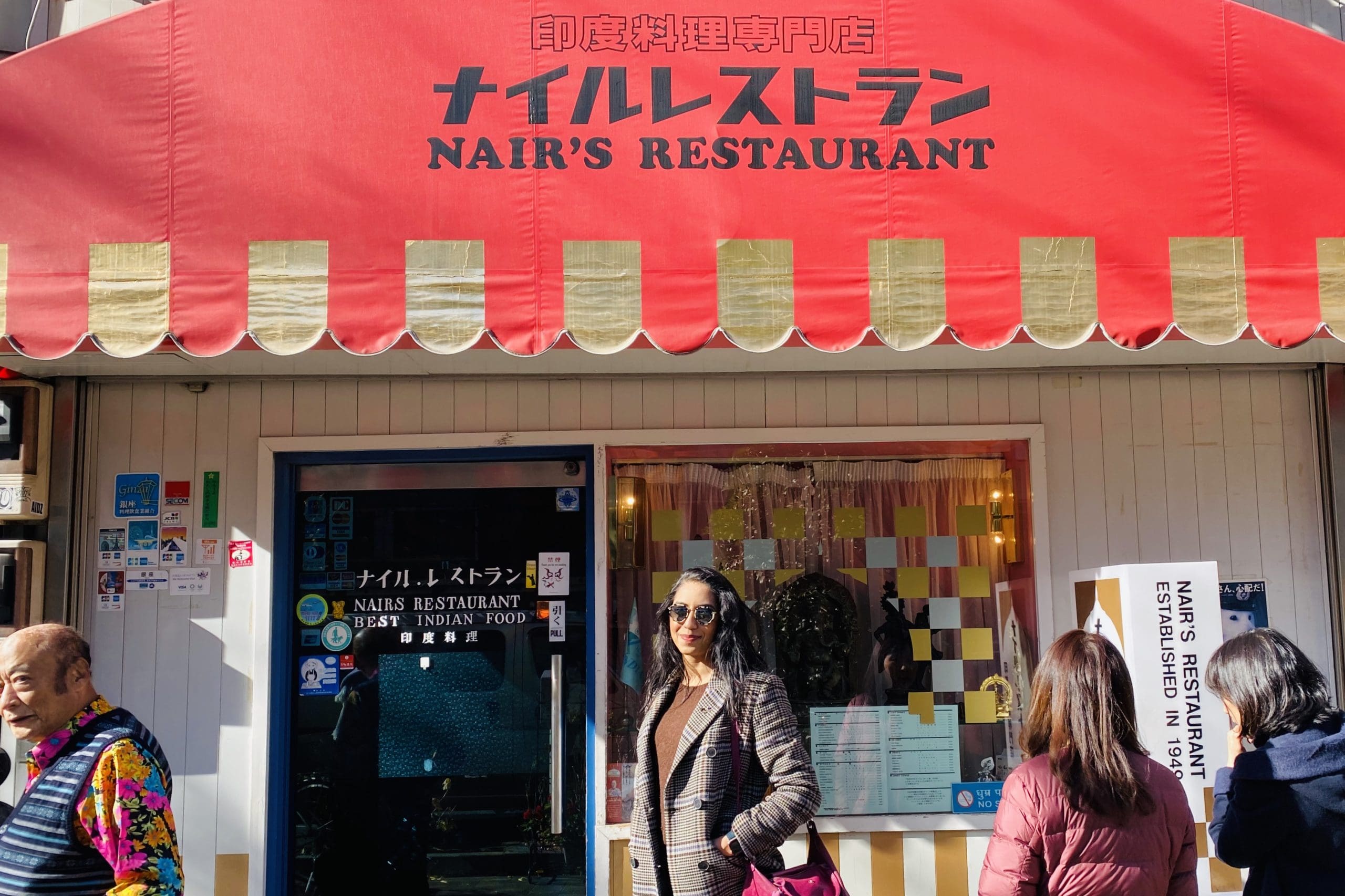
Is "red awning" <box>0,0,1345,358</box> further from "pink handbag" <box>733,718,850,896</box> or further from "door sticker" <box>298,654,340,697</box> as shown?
"door sticker" <box>298,654,340,697</box>

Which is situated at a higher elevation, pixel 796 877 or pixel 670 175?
pixel 670 175

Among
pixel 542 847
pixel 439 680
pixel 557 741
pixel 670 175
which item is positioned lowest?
pixel 542 847

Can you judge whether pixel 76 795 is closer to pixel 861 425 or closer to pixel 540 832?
pixel 540 832

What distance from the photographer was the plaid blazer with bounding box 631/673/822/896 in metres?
3.20

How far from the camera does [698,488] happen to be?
204 inches

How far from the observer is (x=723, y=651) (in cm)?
341

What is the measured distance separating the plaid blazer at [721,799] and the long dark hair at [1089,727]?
0.78 m

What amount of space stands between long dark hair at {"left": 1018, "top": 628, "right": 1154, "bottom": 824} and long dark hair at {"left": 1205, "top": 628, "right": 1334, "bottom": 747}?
0.33 m

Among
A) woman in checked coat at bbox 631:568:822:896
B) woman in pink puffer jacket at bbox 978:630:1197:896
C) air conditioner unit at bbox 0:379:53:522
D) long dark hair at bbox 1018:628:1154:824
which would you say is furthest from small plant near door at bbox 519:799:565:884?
long dark hair at bbox 1018:628:1154:824

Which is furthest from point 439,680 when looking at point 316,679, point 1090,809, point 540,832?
point 1090,809

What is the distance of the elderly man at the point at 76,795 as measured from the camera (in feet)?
8.30

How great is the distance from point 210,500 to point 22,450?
771 millimetres

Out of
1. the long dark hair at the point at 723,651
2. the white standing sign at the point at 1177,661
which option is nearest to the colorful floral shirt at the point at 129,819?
the long dark hair at the point at 723,651

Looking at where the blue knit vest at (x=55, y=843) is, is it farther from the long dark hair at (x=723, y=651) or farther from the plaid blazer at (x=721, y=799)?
the long dark hair at (x=723, y=651)
